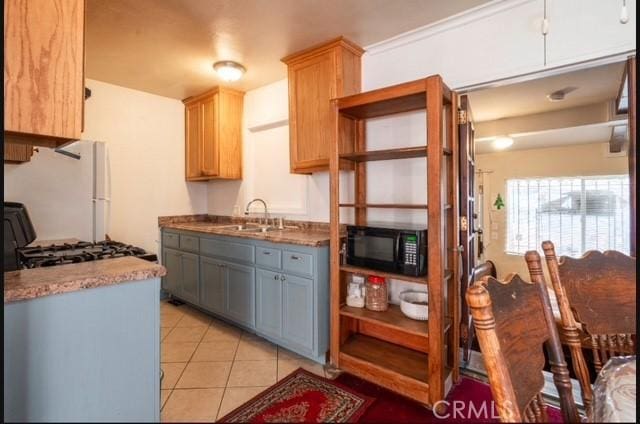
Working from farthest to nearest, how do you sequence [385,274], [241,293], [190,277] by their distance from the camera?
[190,277]
[241,293]
[385,274]

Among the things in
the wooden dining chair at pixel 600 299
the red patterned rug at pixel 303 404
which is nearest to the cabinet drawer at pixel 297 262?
the red patterned rug at pixel 303 404

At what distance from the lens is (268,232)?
282 cm

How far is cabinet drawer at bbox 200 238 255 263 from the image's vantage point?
8.50ft

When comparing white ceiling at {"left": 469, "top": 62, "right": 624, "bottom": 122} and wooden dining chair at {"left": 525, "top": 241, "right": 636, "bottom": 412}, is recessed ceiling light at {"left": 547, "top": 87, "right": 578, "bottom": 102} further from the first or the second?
wooden dining chair at {"left": 525, "top": 241, "right": 636, "bottom": 412}

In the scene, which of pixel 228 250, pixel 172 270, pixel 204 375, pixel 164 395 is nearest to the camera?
pixel 164 395

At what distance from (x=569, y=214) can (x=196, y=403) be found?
10.7ft

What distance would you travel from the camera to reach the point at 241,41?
2357mm

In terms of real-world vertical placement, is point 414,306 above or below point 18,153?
below

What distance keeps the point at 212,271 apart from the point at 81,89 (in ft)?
6.94

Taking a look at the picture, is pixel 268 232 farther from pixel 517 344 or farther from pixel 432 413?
pixel 517 344

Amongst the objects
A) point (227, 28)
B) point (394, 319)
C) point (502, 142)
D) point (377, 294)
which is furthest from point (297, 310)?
point (502, 142)

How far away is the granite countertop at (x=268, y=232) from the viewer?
2.30 meters

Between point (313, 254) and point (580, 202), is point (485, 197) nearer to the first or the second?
point (580, 202)

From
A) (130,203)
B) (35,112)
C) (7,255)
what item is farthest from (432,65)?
(130,203)
